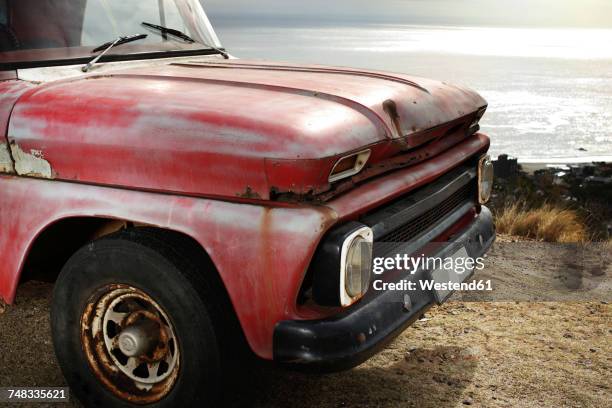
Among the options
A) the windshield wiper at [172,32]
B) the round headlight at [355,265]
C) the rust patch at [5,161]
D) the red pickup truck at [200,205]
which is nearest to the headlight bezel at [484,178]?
the red pickup truck at [200,205]

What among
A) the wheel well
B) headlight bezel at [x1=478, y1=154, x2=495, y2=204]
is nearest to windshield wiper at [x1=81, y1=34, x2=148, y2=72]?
the wheel well

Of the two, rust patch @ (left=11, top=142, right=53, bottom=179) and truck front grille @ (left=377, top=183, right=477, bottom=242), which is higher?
rust patch @ (left=11, top=142, right=53, bottom=179)

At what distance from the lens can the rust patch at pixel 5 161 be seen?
2.98 metres

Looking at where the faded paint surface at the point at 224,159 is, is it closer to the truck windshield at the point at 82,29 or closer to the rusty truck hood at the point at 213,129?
the rusty truck hood at the point at 213,129

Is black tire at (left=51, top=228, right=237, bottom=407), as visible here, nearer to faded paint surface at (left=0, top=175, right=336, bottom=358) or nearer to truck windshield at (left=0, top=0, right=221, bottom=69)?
faded paint surface at (left=0, top=175, right=336, bottom=358)

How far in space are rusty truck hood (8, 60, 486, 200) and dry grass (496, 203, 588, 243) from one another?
4110 mm

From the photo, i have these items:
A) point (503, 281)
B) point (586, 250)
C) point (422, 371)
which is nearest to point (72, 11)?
point (422, 371)

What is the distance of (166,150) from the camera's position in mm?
2639

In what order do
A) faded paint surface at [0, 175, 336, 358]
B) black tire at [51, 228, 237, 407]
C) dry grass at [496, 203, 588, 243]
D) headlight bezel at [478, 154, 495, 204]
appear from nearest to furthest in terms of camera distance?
faded paint surface at [0, 175, 336, 358], black tire at [51, 228, 237, 407], headlight bezel at [478, 154, 495, 204], dry grass at [496, 203, 588, 243]

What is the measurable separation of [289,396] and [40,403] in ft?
3.57

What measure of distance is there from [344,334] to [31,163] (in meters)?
1.38

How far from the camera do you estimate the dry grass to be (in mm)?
7098

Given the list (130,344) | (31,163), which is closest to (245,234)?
(130,344)

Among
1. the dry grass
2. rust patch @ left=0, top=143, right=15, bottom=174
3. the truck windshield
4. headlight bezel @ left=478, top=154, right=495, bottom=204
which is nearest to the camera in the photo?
rust patch @ left=0, top=143, right=15, bottom=174
